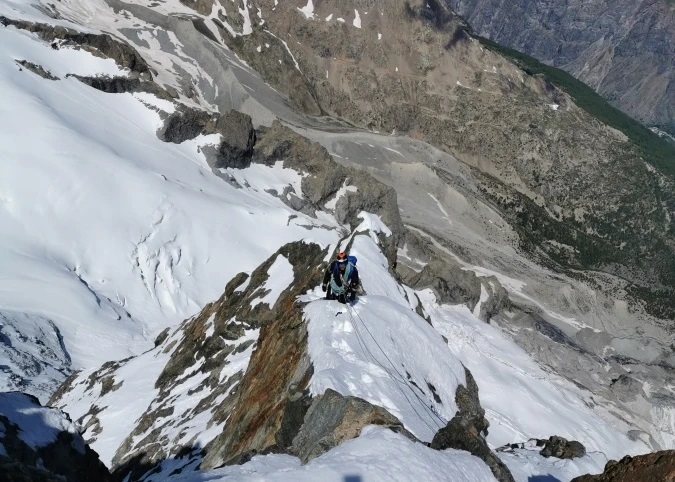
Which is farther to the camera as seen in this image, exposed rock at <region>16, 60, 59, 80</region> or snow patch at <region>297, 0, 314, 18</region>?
snow patch at <region>297, 0, 314, 18</region>

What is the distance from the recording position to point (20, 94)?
75688 mm

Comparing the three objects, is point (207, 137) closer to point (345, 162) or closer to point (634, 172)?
point (345, 162)

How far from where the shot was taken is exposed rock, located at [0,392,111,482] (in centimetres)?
1244

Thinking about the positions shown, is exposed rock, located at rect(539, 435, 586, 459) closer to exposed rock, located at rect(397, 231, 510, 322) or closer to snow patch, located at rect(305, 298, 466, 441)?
snow patch, located at rect(305, 298, 466, 441)

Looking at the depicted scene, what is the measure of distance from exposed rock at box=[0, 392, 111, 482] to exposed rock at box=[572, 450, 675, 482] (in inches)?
393

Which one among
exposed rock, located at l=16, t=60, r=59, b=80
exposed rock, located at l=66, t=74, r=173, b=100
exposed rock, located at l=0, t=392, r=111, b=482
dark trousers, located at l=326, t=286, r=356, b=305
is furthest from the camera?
exposed rock, located at l=66, t=74, r=173, b=100

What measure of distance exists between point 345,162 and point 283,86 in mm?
35254

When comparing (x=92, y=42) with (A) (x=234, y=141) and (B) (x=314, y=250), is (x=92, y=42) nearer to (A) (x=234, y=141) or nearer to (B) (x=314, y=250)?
(A) (x=234, y=141)

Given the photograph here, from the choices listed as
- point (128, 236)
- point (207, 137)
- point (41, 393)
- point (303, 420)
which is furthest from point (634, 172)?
point (303, 420)

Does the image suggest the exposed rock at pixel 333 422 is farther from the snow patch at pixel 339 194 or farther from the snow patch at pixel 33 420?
the snow patch at pixel 339 194

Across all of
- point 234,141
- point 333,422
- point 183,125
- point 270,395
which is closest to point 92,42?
point 183,125

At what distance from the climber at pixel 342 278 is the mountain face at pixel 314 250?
69 cm

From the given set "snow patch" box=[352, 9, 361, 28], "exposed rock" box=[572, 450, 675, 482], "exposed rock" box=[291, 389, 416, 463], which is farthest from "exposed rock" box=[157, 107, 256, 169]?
"snow patch" box=[352, 9, 361, 28]

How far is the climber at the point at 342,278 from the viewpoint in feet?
71.8
